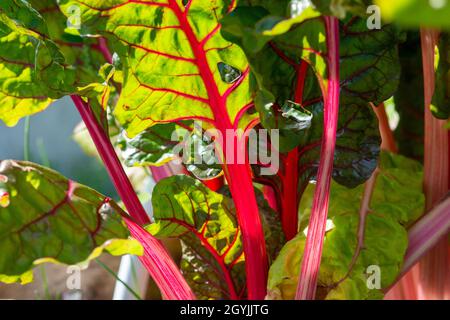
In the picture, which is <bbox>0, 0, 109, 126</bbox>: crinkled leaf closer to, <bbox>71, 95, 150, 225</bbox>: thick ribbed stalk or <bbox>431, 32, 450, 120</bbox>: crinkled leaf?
<bbox>71, 95, 150, 225</bbox>: thick ribbed stalk

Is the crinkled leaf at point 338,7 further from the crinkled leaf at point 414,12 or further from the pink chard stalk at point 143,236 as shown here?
the pink chard stalk at point 143,236

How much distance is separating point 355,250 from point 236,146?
195mm

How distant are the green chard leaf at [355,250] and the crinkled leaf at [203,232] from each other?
3.6 inches

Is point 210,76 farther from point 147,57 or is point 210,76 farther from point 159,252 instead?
point 159,252

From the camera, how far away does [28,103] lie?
0.78 metres

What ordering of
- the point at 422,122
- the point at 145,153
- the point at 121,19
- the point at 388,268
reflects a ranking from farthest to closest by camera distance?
the point at 422,122 → the point at 145,153 → the point at 388,268 → the point at 121,19

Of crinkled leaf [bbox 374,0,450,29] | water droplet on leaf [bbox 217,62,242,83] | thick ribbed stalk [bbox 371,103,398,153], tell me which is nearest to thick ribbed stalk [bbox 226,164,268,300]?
water droplet on leaf [bbox 217,62,242,83]

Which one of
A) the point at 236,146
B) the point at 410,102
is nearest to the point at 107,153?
the point at 236,146

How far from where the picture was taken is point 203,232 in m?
0.78

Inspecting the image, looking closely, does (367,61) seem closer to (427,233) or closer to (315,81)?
(315,81)

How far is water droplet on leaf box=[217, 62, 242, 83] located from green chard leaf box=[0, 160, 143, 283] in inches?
7.9

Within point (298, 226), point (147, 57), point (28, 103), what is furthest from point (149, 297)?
point (147, 57)

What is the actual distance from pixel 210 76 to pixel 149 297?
53cm
